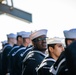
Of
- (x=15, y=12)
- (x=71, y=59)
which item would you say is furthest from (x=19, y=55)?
(x=15, y=12)

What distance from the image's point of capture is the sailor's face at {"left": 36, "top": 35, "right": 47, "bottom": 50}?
268 centimetres

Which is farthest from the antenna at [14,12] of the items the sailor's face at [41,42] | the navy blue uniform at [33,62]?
the sailor's face at [41,42]

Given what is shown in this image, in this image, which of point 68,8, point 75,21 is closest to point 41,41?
point 75,21

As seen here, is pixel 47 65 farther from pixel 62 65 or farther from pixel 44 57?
pixel 62 65

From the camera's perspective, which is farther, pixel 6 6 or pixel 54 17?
pixel 6 6

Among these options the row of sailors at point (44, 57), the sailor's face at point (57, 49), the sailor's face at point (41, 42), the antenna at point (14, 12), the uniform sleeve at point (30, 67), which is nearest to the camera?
the row of sailors at point (44, 57)

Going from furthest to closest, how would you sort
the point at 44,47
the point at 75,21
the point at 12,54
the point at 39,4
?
1. the point at 39,4
2. the point at 75,21
3. the point at 12,54
4. the point at 44,47

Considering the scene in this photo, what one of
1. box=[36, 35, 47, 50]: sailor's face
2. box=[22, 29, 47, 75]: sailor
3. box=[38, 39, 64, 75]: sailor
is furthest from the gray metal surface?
box=[38, 39, 64, 75]: sailor

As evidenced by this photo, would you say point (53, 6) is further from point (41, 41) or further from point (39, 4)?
point (41, 41)

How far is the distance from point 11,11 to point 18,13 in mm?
194

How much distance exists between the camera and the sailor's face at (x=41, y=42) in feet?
8.78

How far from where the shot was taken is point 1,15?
696 cm

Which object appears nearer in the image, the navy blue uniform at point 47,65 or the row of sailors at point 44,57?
the row of sailors at point 44,57

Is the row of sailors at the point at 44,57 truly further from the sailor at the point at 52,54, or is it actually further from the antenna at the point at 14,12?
the antenna at the point at 14,12
